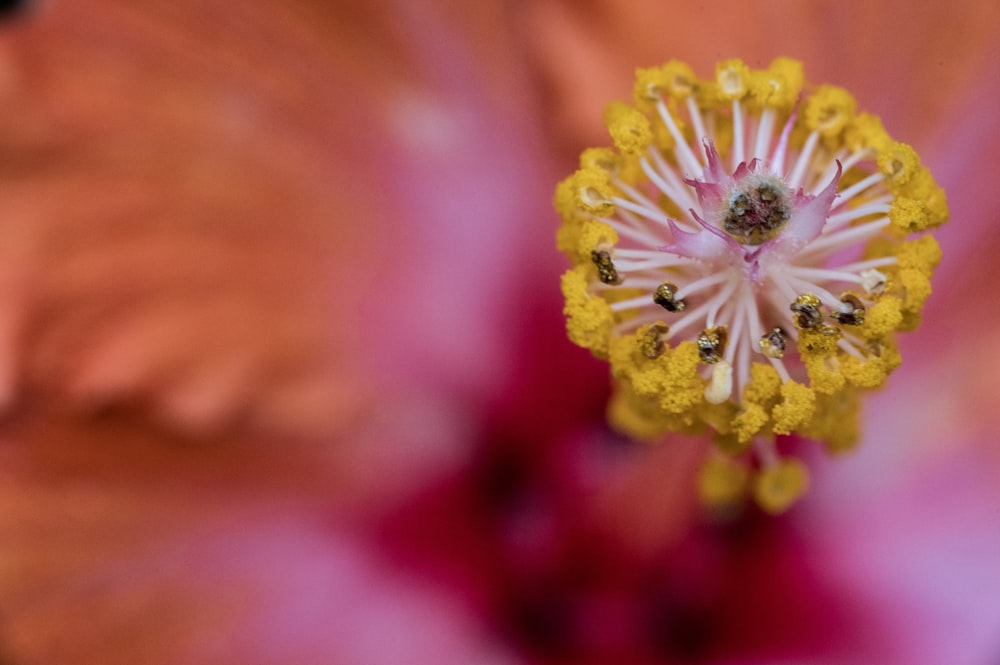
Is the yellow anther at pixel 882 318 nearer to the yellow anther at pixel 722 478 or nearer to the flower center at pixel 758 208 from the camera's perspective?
the flower center at pixel 758 208

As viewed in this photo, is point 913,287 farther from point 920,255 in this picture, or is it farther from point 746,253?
point 746,253

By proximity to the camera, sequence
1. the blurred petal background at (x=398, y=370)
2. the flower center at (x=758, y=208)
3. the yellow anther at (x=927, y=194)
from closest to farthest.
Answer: the flower center at (x=758, y=208) → the yellow anther at (x=927, y=194) → the blurred petal background at (x=398, y=370)

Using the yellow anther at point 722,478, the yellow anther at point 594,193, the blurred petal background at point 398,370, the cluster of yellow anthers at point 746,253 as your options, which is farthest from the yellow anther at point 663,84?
the yellow anther at point 722,478

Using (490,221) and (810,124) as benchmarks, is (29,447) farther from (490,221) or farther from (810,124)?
(810,124)

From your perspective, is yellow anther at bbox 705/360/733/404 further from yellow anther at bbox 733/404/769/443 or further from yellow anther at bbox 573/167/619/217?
yellow anther at bbox 573/167/619/217

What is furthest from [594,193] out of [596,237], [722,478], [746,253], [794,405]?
[722,478]

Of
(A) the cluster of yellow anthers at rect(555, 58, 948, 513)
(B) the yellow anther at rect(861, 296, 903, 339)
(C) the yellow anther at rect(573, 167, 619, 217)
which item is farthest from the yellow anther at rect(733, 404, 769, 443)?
(C) the yellow anther at rect(573, 167, 619, 217)
